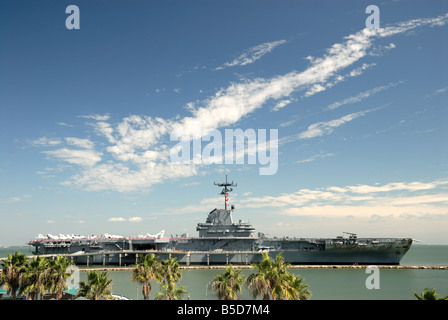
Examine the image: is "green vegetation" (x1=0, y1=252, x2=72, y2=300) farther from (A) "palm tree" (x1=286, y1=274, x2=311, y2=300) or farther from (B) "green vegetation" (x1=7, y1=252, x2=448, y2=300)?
(A) "palm tree" (x1=286, y1=274, x2=311, y2=300)

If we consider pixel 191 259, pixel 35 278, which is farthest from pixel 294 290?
pixel 191 259

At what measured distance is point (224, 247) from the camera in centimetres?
Answer: 7044

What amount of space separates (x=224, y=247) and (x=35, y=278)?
2016 inches

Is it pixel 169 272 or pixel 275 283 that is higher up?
pixel 275 283

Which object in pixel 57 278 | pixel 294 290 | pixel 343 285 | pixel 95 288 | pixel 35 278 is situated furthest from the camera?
pixel 343 285

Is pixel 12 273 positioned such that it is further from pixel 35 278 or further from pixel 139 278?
pixel 139 278

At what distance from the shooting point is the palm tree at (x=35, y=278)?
2219 cm

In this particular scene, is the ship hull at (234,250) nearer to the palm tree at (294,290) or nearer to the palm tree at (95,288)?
the palm tree at (95,288)

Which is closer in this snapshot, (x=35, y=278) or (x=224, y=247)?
(x=35, y=278)

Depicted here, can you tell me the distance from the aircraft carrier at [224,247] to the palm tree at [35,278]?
4510 cm

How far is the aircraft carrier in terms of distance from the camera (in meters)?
66.1

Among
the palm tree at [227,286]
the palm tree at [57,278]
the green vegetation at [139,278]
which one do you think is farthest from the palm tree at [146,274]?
the palm tree at [227,286]
